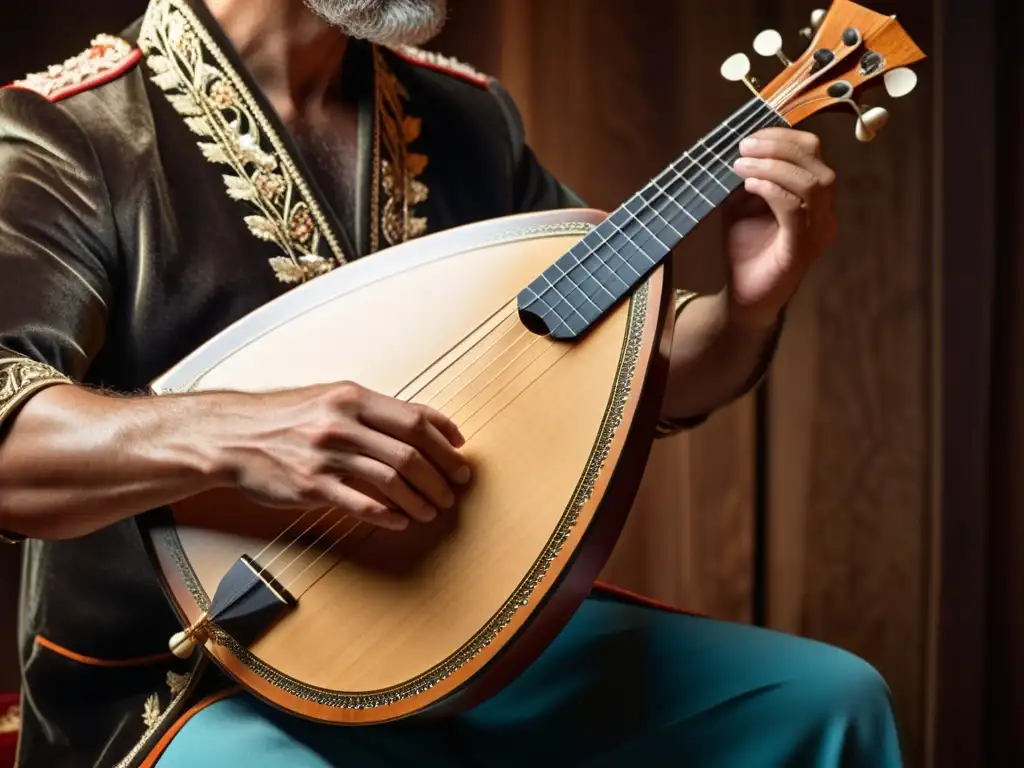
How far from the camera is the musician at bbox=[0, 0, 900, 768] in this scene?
775mm

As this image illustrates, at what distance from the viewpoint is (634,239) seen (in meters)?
0.84

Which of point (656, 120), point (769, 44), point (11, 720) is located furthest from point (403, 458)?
point (656, 120)

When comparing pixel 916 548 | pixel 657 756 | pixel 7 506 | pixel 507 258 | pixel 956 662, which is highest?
pixel 507 258

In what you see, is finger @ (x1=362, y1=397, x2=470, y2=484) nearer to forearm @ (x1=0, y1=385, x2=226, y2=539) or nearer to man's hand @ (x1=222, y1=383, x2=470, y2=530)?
man's hand @ (x1=222, y1=383, x2=470, y2=530)

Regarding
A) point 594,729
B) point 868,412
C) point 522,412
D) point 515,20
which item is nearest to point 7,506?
point 522,412

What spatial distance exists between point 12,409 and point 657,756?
22.8 inches

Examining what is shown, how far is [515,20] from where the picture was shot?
163cm

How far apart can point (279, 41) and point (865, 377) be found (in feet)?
3.37

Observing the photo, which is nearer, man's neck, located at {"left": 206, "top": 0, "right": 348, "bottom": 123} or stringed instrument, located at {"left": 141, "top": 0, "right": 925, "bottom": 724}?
stringed instrument, located at {"left": 141, "top": 0, "right": 925, "bottom": 724}

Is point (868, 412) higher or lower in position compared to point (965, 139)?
lower

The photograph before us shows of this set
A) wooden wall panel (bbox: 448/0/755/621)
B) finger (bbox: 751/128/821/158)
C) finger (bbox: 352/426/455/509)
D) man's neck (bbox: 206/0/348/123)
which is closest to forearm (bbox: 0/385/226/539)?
finger (bbox: 352/426/455/509)

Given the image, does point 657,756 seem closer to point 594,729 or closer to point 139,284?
point 594,729

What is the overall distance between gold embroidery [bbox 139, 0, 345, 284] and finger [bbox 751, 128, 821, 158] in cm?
39

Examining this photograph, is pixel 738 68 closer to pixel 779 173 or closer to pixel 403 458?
pixel 779 173
